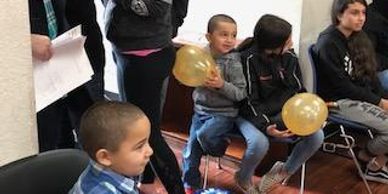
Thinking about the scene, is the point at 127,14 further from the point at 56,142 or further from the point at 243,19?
the point at 243,19

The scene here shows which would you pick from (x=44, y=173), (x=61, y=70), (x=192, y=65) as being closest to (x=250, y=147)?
(x=192, y=65)

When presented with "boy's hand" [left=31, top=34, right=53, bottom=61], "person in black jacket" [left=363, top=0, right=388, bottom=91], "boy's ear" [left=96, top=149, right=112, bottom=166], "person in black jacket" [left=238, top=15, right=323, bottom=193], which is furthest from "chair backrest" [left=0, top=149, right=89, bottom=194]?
"person in black jacket" [left=363, top=0, right=388, bottom=91]

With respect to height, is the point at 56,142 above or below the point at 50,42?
below

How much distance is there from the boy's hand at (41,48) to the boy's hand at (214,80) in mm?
1119

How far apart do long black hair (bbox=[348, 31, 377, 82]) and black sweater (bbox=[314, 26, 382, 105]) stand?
0.03 m

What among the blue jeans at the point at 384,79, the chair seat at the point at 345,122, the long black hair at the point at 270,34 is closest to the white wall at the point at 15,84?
the long black hair at the point at 270,34

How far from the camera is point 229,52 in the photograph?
290cm

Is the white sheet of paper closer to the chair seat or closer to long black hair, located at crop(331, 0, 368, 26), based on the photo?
the chair seat

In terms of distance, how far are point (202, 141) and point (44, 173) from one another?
156 centimetres

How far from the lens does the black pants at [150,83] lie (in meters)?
2.37

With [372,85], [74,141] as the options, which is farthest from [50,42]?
[372,85]

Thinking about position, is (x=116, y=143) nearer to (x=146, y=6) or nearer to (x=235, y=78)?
(x=146, y=6)

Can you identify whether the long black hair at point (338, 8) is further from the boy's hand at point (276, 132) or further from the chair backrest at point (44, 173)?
the chair backrest at point (44, 173)

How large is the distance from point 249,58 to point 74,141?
963 mm
